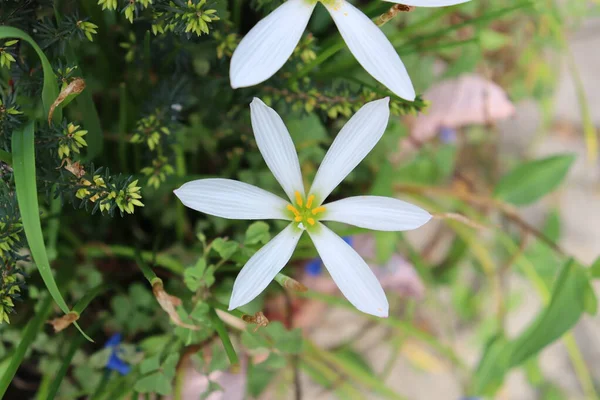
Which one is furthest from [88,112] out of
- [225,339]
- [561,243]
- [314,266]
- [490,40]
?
[561,243]

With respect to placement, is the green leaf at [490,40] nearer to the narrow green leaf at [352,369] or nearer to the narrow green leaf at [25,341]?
the narrow green leaf at [352,369]

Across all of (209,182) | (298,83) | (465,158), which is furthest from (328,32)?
(465,158)

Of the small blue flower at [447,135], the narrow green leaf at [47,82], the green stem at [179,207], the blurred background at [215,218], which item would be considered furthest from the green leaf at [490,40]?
the narrow green leaf at [47,82]

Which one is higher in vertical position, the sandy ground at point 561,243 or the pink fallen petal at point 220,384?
the pink fallen petal at point 220,384

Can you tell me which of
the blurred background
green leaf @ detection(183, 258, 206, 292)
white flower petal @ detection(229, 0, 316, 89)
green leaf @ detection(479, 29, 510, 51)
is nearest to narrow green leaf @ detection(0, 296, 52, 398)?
the blurred background

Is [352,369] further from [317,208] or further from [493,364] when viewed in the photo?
[317,208]

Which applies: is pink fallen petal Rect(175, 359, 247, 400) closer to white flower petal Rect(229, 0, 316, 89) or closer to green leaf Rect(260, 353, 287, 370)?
green leaf Rect(260, 353, 287, 370)
